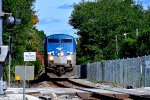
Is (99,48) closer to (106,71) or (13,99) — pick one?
(106,71)

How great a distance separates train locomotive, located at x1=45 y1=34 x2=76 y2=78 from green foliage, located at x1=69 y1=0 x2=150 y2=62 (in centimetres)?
2400

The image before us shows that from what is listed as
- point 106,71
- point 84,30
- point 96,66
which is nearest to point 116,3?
point 84,30

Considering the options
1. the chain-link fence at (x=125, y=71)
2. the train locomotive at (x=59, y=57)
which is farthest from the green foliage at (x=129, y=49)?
the train locomotive at (x=59, y=57)

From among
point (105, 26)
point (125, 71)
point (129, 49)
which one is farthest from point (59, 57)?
point (105, 26)

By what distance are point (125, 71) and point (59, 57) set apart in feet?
24.1

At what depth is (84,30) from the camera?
255 feet

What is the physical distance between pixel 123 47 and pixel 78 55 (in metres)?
Result: 27.6

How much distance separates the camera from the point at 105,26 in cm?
7494

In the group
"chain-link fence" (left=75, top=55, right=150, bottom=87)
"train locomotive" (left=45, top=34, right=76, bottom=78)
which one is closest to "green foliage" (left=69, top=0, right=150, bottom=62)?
"chain-link fence" (left=75, top=55, right=150, bottom=87)

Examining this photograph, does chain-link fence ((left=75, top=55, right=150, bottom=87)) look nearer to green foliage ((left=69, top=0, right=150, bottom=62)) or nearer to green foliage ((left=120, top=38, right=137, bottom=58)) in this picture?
green foliage ((left=120, top=38, right=137, bottom=58))

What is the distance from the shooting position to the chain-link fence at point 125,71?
34188mm

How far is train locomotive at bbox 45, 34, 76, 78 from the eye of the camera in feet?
147

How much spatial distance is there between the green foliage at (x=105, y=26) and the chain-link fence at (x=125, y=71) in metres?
16.0

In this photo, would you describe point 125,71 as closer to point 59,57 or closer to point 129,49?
point 59,57
